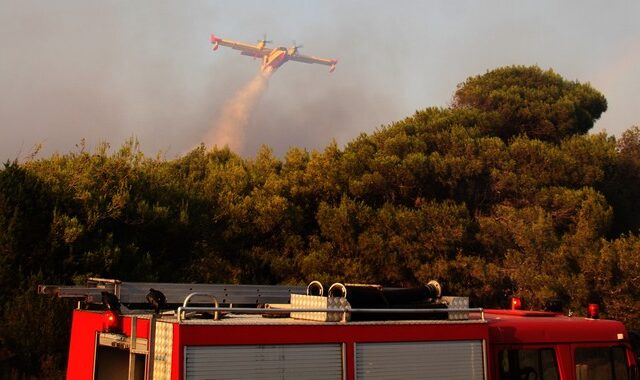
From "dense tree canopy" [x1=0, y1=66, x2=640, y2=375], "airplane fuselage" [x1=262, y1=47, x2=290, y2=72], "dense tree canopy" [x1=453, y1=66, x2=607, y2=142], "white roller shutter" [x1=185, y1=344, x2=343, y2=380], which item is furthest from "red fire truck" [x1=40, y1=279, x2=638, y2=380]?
"airplane fuselage" [x1=262, y1=47, x2=290, y2=72]

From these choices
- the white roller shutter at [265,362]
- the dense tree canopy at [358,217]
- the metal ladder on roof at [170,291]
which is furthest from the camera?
the dense tree canopy at [358,217]

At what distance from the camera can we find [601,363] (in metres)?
6.55

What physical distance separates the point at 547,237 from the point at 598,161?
18.5 ft

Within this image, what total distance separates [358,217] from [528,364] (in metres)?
15.3

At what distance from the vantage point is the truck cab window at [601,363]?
21.0ft

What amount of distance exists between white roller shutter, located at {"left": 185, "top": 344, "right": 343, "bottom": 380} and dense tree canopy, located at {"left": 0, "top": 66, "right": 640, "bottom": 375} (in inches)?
404

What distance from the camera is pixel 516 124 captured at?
28.6m

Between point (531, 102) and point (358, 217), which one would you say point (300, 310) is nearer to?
point (358, 217)

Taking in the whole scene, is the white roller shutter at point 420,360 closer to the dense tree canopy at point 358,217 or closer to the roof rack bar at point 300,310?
the roof rack bar at point 300,310

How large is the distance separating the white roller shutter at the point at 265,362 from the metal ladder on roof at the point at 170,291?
4.43 ft

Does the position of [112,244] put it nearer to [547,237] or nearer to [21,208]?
[21,208]

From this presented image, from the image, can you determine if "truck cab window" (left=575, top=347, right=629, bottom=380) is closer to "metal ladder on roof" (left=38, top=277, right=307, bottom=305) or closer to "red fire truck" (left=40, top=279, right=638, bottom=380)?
"red fire truck" (left=40, top=279, right=638, bottom=380)

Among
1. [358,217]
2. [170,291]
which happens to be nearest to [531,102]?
[358,217]

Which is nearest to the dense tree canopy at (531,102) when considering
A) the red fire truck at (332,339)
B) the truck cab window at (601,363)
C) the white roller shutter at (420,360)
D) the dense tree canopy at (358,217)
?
the dense tree canopy at (358,217)
